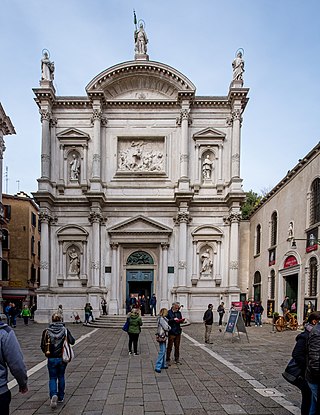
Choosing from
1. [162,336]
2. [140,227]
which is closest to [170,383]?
[162,336]

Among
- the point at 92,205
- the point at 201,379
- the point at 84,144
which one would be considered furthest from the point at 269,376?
the point at 84,144

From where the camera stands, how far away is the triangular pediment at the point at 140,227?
85.8 ft

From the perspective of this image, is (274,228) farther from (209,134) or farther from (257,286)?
(209,134)

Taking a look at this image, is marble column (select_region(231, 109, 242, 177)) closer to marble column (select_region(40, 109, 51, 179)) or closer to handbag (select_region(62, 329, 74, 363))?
marble column (select_region(40, 109, 51, 179))

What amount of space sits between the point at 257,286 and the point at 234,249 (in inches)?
238

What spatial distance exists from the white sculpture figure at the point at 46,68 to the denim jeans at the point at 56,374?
79.8 feet

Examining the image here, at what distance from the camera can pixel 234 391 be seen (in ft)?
26.8

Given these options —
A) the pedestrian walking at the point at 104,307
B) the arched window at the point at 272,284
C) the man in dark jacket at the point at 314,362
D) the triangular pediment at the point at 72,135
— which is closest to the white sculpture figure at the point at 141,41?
the triangular pediment at the point at 72,135

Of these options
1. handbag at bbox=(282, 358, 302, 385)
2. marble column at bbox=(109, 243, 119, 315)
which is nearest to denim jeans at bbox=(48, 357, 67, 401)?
handbag at bbox=(282, 358, 302, 385)

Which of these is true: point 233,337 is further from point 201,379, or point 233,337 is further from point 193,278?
point 193,278

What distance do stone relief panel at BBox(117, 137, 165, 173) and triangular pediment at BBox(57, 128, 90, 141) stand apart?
8.49 ft

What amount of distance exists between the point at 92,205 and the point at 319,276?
15.1 m

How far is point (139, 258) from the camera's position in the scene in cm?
2684

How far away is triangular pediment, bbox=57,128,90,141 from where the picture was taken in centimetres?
2711
